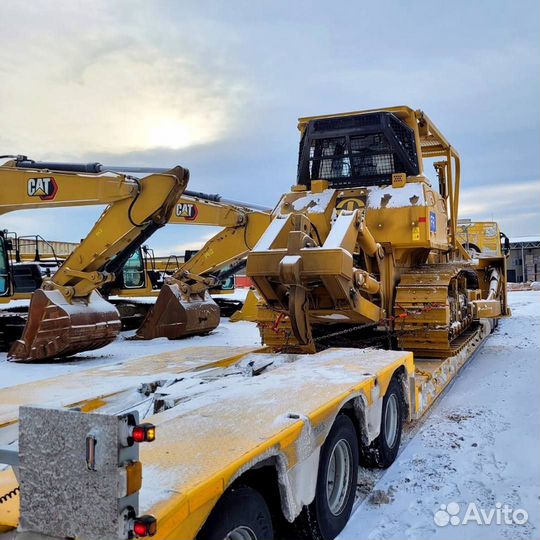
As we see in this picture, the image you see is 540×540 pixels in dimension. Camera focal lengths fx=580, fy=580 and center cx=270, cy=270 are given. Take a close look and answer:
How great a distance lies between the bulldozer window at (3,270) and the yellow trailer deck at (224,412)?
7127 millimetres

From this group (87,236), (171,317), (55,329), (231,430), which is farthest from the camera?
(171,317)

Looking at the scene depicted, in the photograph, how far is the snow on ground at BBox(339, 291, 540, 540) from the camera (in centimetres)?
335

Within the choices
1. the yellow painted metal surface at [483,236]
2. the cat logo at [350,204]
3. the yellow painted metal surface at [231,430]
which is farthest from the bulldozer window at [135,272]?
the yellow painted metal surface at [231,430]

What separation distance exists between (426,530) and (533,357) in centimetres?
635

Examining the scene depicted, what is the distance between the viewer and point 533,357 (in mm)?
8836

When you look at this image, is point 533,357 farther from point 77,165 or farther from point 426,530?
point 77,165

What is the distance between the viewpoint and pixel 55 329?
30.6ft

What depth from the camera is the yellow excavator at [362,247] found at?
18.6 feet

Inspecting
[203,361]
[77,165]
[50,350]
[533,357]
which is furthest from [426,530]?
[77,165]

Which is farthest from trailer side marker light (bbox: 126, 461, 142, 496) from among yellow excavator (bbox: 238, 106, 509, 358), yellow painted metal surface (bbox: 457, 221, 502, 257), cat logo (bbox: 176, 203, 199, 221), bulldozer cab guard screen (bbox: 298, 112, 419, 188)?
Result: yellow painted metal surface (bbox: 457, 221, 502, 257)

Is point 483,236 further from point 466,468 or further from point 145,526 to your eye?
point 145,526

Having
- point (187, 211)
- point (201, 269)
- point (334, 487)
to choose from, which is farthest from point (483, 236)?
point (334, 487)

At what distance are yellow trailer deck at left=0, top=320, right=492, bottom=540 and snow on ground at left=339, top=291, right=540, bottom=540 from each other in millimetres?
373

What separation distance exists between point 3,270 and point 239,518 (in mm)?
10317
